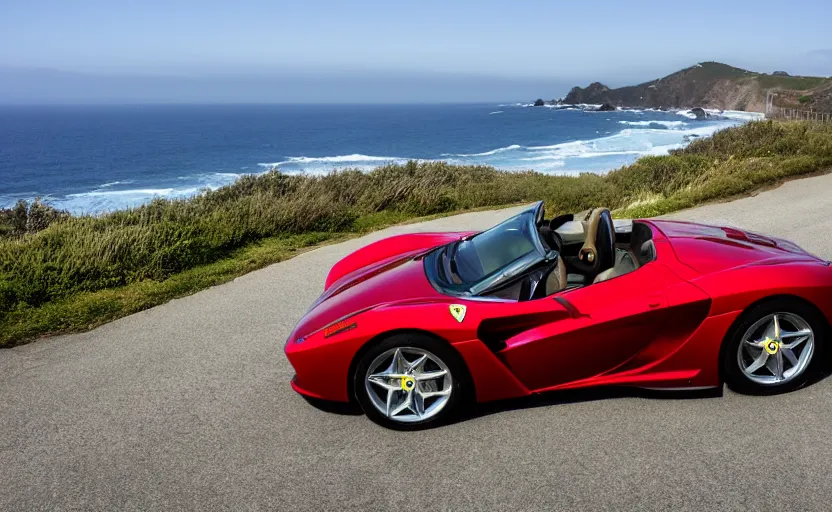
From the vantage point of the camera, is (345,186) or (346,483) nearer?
(346,483)

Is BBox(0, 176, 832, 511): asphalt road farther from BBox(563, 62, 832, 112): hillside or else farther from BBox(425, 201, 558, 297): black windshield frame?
BBox(563, 62, 832, 112): hillside

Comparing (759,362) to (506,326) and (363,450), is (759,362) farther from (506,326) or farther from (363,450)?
(363,450)

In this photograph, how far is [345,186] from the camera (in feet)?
49.7

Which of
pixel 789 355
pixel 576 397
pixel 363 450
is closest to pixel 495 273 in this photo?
pixel 576 397

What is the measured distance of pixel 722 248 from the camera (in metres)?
4.45

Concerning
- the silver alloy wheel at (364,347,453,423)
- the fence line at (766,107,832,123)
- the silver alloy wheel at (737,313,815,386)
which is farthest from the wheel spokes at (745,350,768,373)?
the fence line at (766,107,832,123)

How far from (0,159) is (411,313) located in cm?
8557

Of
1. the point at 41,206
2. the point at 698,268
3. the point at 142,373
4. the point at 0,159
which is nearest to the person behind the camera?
the point at 698,268

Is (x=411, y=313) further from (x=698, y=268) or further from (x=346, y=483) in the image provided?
(x=698, y=268)

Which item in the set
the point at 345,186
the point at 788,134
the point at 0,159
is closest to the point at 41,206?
the point at 345,186

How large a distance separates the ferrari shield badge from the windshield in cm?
18

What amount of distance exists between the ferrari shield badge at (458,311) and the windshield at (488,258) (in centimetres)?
18

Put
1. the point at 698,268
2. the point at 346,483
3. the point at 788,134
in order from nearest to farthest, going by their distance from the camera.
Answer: the point at 346,483
the point at 698,268
the point at 788,134

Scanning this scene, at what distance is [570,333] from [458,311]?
67 centimetres
